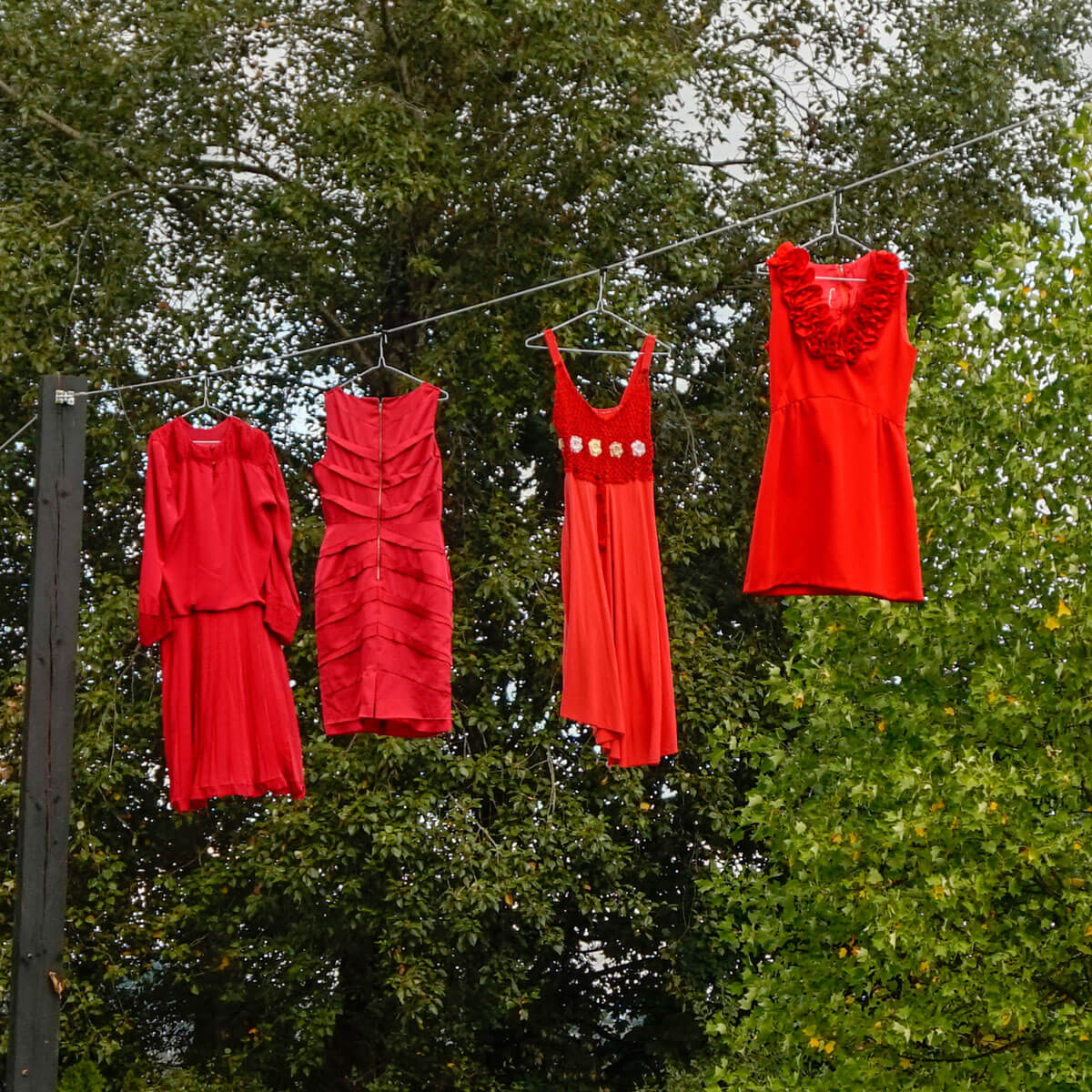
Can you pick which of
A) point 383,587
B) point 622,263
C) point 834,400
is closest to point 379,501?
point 383,587

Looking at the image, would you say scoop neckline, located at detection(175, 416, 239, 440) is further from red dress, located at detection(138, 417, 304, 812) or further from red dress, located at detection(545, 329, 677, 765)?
red dress, located at detection(545, 329, 677, 765)

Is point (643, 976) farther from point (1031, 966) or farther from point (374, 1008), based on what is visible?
point (1031, 966)

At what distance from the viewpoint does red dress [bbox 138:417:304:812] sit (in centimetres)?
487

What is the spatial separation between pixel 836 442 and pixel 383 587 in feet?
4.88

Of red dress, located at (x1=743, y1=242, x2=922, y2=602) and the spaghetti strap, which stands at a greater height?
the spaghetti strap

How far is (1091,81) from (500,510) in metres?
4.32

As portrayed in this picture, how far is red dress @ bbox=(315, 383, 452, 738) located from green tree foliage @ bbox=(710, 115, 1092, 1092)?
281 cm

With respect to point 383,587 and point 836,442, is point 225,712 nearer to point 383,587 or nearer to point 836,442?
point 383,587

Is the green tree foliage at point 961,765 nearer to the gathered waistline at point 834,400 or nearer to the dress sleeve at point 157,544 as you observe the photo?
the gathered waistline at point 834,400

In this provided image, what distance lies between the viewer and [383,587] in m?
4.96

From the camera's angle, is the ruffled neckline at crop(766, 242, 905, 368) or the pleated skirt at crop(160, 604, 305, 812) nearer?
the ruffled neckline at crop(766, 242, 905, 368)

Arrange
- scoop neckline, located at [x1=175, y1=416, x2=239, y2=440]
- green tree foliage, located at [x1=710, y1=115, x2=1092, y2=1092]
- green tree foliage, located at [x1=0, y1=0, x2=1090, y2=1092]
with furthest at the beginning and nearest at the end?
1. green tree foliage, located at [x1=0, y1=0, x2=1090, y2=1092]
2. green tree foliage, located at [x1=710, y1=115, x2=1092, y2=1092]
3. scoop neckline, located at [x1=175, y1=416, x2=239, y2=440]

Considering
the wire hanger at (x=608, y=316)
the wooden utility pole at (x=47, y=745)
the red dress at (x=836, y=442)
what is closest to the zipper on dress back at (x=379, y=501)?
the wire hanger at (x=608, y=316)

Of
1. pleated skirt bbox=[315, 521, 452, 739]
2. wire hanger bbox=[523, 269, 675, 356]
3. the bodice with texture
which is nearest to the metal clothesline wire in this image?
wire hanger bbox=[523, 269, 675, 356]
